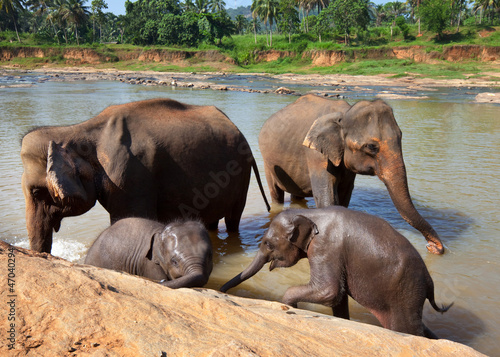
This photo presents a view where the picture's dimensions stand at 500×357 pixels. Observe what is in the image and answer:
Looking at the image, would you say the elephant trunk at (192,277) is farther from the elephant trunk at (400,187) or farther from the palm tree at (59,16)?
the palm tree at (59,16)

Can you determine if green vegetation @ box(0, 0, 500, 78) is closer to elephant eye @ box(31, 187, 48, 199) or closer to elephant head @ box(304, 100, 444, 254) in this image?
elephant head @ box(304, 100, 444, 254)

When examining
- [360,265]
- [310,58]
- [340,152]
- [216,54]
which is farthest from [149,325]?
[216,54]

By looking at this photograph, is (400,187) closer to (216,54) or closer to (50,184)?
(50,184)

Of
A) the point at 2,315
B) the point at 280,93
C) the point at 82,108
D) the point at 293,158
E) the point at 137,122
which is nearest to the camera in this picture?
the point at 2,315

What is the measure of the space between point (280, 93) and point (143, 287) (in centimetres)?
3091

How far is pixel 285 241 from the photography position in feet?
14.3

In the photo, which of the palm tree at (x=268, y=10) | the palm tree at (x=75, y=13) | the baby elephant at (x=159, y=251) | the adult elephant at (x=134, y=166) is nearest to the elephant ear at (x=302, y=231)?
the baby elephant at (x=159, y=251)

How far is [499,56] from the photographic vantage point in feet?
169

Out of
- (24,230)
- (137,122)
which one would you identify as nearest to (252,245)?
(137,122)

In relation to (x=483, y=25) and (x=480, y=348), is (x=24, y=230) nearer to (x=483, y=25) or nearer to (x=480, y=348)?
(x=480, y=348)

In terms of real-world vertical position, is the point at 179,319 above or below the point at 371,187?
above

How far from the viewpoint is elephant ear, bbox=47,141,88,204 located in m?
4.87

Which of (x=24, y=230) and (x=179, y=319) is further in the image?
(x=24, y=230)

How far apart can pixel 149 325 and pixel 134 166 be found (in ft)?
9.54
